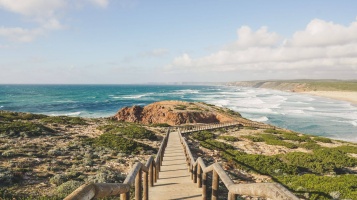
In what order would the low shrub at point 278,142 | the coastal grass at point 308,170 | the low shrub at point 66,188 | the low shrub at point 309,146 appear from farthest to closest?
the low shrub at point 278,142
the low shrub at point 309,146
the coastal grass at point 308,170
the low shrub at point 66,188

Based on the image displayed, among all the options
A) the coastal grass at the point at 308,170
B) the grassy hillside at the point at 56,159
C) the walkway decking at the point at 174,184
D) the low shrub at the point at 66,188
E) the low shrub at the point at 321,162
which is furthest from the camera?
the low shrub at the point at 321,162

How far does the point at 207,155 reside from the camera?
60.1 ft

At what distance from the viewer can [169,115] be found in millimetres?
45250

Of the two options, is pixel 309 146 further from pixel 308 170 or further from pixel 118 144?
pixel 118 144

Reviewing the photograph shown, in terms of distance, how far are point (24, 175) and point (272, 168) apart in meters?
12.4

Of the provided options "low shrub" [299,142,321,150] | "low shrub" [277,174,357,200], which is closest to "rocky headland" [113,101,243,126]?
"low shrub" [299,142,321,150]

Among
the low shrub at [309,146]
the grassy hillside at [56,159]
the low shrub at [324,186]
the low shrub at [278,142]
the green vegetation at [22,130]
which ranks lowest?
the low shrub at [309,146]

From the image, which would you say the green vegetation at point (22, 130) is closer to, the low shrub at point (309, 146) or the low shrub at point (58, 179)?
the low shrub at point (58, 179)

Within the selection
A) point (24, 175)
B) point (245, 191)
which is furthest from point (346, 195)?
point (24, 175)

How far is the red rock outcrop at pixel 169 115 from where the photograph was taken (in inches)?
1758

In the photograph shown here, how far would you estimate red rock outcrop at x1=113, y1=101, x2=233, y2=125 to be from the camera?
44.7 metres

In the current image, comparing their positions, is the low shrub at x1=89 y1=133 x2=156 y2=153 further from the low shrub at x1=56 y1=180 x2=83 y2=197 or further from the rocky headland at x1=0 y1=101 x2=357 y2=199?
the low shrub at x1=56 y1=180 x2=83 y2=197

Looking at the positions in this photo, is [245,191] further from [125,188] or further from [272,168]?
[272,168]

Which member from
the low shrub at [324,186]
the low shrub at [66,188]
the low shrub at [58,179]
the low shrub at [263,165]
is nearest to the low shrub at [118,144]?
the low shrub at [263,165]
